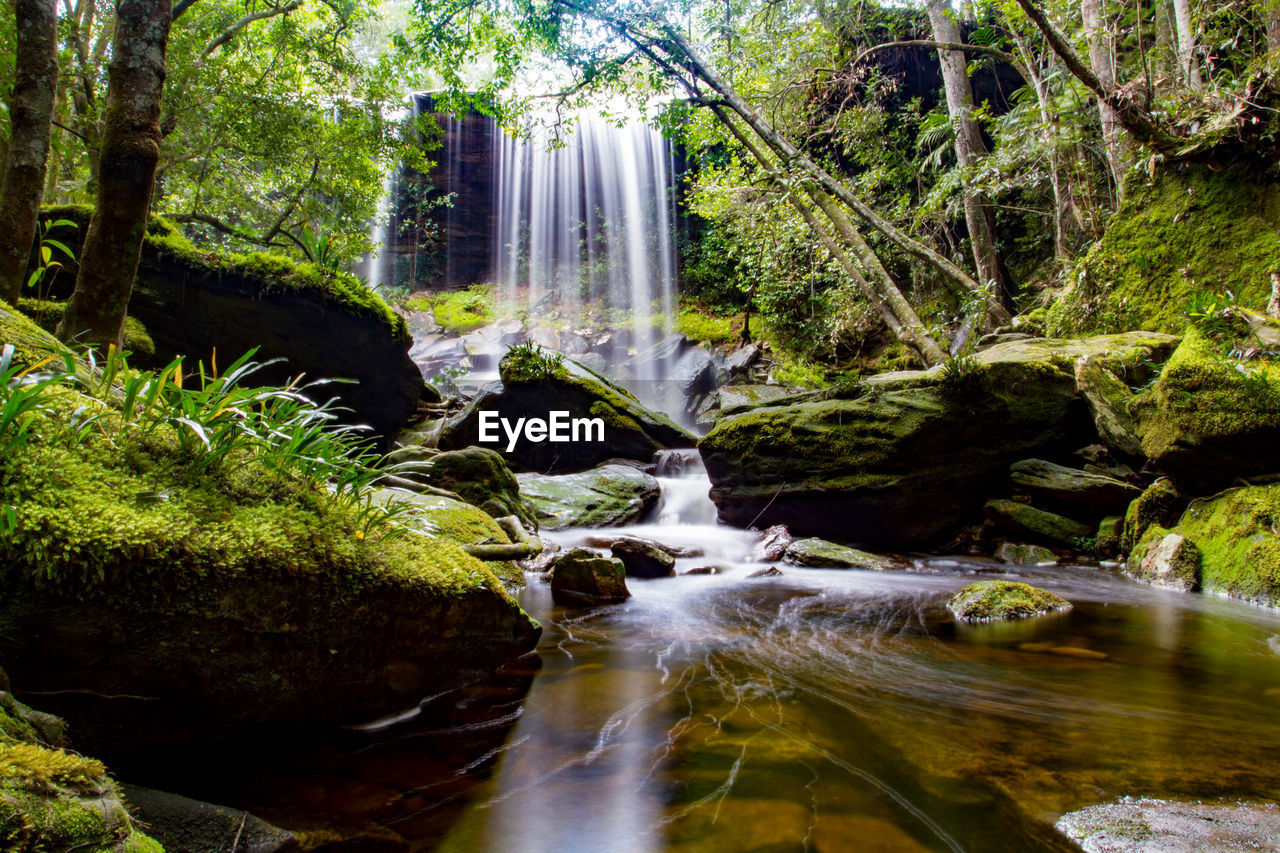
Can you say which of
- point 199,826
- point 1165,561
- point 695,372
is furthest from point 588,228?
point 199,826

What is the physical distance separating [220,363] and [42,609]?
9.23m

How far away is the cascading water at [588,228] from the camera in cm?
2600

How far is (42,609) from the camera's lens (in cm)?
149

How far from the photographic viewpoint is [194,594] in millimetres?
1735

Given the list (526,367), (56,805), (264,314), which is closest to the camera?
(56,805)

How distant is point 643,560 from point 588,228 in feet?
82.1

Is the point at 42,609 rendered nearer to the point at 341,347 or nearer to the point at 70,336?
the point at 70,336

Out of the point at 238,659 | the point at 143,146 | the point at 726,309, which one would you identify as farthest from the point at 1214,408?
the point at 726,309

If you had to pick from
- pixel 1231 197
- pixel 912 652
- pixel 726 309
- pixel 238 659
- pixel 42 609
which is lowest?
pixel 912 652

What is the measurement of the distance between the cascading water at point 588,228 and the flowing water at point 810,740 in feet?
70.0

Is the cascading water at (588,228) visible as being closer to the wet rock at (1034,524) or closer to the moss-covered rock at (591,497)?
the moss-covered rock at (591,497)

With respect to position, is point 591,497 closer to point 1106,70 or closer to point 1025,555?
point 1025,555

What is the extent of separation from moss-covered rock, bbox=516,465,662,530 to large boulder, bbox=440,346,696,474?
134 centimetres
